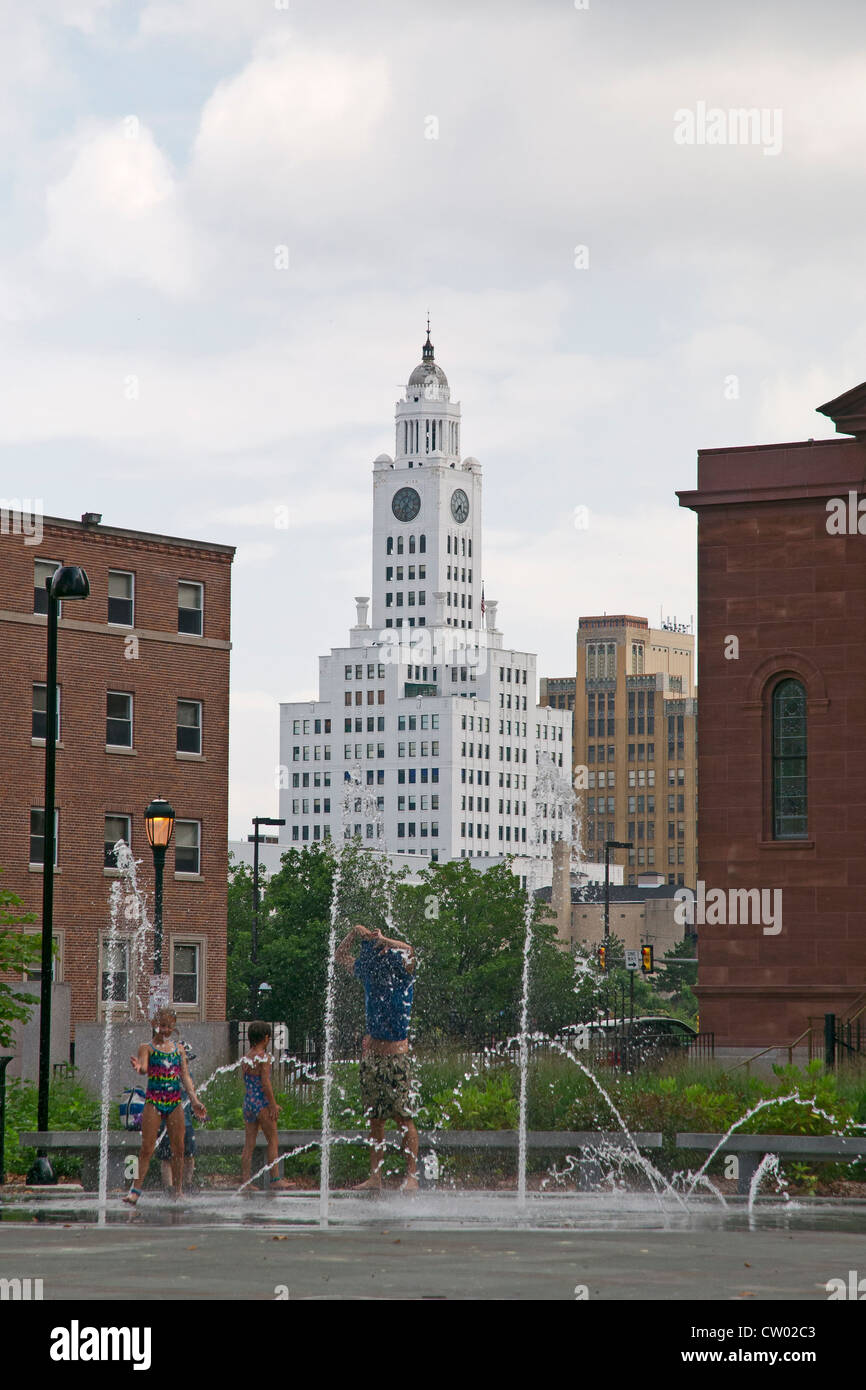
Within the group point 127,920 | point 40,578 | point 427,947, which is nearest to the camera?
point 40,578

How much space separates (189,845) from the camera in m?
60.3

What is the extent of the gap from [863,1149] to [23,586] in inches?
1615

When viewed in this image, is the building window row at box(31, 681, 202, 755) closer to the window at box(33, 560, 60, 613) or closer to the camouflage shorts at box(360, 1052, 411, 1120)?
the window at box(33, 560, 60, 613)

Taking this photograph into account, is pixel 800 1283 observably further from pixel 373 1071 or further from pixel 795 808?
pixel 795 808

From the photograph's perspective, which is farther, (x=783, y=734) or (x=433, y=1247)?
(x=783, y=734)

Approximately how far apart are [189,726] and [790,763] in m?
28.2

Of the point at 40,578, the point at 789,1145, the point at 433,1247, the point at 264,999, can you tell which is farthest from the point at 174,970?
the point at 433,1247

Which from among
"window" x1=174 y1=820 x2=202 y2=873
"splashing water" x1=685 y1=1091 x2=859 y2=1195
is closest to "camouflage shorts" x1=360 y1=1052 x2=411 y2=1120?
"splashing water" x1=685 y1=1091 x2=859 y2=1195

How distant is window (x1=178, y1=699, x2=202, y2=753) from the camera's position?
6022cm

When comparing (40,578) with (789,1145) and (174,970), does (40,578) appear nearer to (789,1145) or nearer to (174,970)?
(174,970)

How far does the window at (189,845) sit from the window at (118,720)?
3.07 meters

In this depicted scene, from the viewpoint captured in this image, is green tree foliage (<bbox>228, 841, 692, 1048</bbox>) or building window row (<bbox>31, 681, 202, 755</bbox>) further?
green tree foliage (<bbox>228, 841, 692, 1048</bbox>)

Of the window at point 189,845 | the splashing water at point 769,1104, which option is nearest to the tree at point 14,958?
the splashing water at point 769,1104

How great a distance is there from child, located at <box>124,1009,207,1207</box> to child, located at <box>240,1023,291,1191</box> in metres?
0.51
